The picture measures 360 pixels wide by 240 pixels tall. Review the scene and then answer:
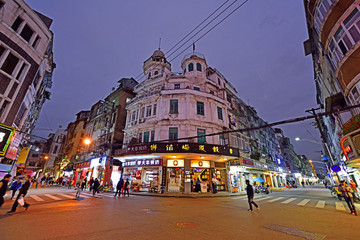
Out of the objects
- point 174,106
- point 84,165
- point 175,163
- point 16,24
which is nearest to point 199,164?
point 175,163

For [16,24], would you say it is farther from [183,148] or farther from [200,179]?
[200,179]

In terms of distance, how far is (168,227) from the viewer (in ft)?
18.5

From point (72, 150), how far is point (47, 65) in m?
28.6

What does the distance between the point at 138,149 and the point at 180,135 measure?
582 centimetres

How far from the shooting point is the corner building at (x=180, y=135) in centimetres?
1941

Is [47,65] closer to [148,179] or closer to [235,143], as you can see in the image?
[148,179]

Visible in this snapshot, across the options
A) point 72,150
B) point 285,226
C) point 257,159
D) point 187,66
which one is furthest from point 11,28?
point 257,159

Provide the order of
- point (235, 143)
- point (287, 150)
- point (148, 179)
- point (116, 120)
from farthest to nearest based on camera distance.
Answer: point (287, 150), point (116, 120), point (235, 143), point (148, 179)

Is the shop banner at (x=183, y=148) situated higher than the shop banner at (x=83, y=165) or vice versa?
the shop banner at (x=183, y=148)

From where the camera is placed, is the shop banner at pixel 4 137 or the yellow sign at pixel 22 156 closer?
the shop banner at pixel 4 137

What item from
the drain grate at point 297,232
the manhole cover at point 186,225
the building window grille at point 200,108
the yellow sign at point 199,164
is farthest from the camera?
the building window grille at point 200,108

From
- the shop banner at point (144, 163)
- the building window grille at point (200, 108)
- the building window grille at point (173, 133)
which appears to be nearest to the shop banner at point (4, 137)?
the shop banner at point (144, 163)

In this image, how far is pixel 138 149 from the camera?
1989 centimetres

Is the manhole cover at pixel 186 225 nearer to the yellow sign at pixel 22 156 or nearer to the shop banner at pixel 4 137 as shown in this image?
the shop banner at pixel 4 137
